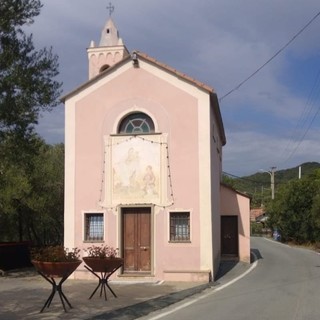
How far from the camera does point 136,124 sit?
818 inches

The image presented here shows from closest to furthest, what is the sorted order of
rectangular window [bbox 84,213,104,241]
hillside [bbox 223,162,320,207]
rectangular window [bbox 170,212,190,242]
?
rectangular window [bbox 170,212,190,242]
rectangular window [bbox 84,213,104,241]
hillside [bbox 223,162,320,207]

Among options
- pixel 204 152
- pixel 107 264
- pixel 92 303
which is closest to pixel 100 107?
pixel 204 152

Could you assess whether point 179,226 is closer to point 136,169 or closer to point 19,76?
point 136,169

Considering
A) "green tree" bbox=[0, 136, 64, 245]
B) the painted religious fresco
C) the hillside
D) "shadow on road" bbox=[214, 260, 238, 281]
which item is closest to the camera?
the painted religious fresco

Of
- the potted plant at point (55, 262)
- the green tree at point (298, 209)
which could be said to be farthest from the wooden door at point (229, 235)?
the green tree at point (298, 209)

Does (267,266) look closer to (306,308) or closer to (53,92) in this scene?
(306,308)

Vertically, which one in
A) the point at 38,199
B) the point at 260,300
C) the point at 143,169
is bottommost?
the point at 260,300

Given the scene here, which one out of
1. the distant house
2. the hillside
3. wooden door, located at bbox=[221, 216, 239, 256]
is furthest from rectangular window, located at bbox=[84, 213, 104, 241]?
the hillside

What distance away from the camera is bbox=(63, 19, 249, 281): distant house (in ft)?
64.3

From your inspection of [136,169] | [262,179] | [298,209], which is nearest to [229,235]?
[136,169]

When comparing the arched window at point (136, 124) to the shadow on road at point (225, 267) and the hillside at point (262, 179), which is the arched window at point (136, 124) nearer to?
the shadow on road at point (225, 267)

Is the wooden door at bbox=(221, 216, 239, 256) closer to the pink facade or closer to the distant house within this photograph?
the pink facade

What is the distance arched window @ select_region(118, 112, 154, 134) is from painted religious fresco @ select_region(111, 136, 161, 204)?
395 millimetres

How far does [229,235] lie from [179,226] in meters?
7.76
